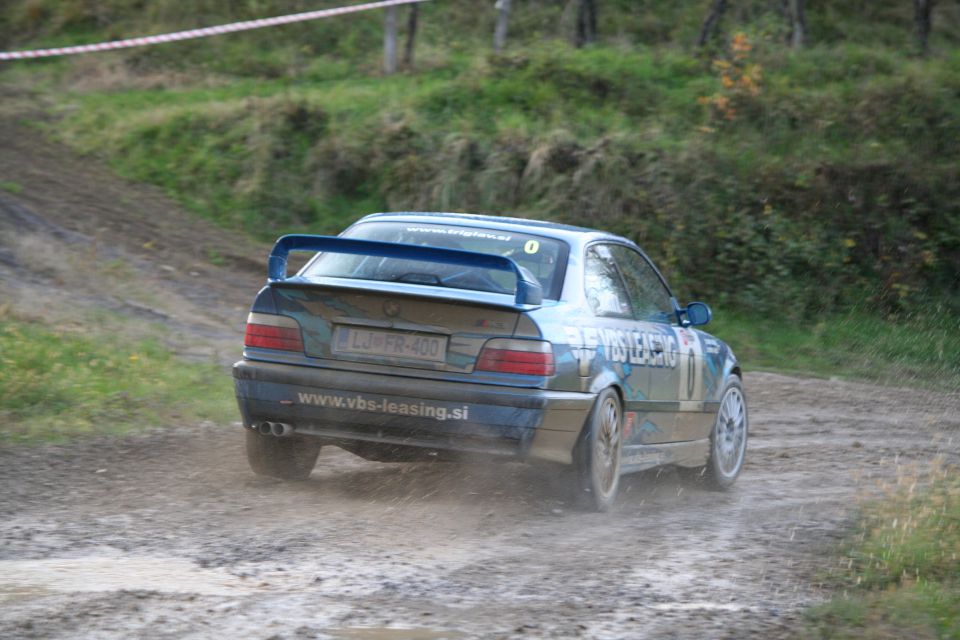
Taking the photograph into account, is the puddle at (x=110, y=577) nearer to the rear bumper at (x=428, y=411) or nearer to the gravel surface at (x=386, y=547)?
the gravel surface at (x=386, y=547)

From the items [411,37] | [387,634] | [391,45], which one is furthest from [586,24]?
[387,634]

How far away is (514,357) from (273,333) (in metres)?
1.25

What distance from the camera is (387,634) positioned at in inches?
161

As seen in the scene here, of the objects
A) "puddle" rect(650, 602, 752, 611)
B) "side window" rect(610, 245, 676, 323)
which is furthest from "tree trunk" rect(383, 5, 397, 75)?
"puddle" rect(650, 602, 752, 611)

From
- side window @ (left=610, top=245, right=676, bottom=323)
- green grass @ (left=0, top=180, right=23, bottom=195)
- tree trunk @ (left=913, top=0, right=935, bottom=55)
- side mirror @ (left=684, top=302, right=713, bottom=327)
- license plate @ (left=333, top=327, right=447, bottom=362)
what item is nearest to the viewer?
license plate @ (left=333, top=327, right=447, bottom=362)

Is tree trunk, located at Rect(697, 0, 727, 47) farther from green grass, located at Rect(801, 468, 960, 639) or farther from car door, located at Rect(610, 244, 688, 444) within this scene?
green grass, located at Rect(801, 468, 960, 639)

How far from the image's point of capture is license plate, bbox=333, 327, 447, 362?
627 cm

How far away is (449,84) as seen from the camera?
20.9 metres

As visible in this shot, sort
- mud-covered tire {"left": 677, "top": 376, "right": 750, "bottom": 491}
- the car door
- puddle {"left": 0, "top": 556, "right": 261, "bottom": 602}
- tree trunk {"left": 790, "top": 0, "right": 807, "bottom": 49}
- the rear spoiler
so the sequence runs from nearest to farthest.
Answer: puddle {"left": 0, "top": 556, "right": 261, "bottom": 602}
the rear spoiler
the car door
mud-covered tire {"left": 677, "top": 376, "right": 750, "bottom": 491}
tree trunk {"left": 790, "top": 0, "right": 807, "bottom": 49}

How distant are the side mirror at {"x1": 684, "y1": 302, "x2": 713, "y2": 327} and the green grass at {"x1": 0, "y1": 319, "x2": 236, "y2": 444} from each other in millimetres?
3485

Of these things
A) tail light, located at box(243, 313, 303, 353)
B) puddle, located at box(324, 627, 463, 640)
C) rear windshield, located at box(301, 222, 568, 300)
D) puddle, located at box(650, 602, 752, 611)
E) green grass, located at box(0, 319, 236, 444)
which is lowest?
green grass, located at box(0, 319, 236, 444)

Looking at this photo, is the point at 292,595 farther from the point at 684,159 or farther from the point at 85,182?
the point at 85,182

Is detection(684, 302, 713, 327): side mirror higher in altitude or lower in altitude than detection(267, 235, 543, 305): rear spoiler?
lower

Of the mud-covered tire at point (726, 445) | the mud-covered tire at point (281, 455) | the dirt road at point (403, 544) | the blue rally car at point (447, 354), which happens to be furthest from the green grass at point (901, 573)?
the mud-covered tire at point (281, 455)
